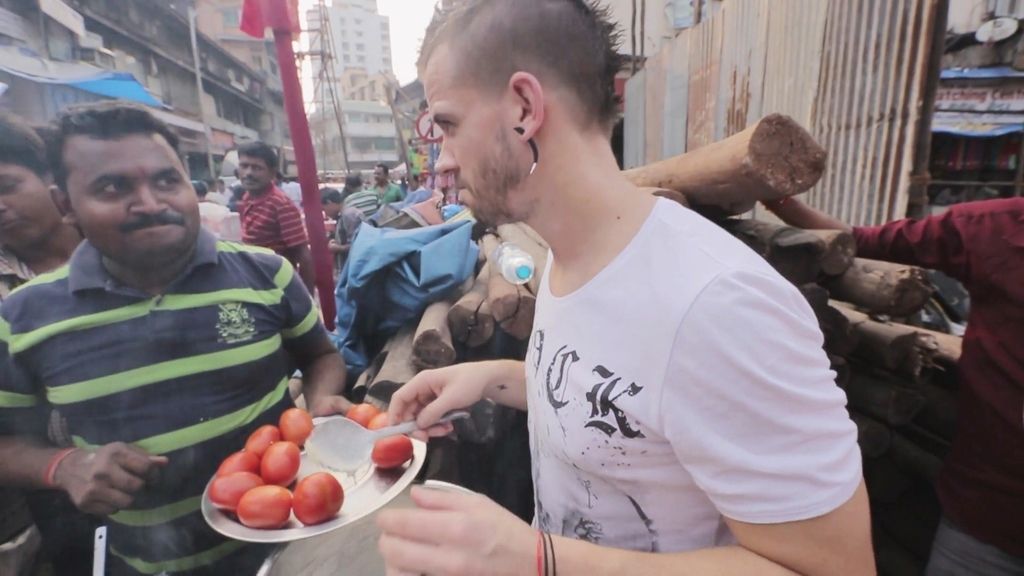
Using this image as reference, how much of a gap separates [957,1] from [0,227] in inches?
441

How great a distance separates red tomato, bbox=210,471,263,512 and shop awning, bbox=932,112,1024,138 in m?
9.93

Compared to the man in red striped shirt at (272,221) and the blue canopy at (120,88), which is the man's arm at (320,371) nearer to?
the man in red striped shirt at (272,221)

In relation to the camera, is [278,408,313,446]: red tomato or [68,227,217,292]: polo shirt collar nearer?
[68,227,217,292]: polo shirt collar

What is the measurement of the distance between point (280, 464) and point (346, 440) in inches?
7.9

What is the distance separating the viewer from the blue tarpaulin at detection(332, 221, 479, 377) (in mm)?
2629

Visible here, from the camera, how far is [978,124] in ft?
25.7

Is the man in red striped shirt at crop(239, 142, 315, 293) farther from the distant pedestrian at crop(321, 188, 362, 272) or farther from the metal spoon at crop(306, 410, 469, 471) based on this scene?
the distant pedestrian at crop(321, 188, 362, 272)

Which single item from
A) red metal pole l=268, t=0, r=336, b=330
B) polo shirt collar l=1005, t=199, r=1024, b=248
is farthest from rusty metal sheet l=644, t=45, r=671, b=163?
red metal pole l=268, t=0, r=336, b=330

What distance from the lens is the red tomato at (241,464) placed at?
1438mm

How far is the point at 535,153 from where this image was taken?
1146 millimetres

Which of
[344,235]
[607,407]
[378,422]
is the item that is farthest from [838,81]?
[344,235]

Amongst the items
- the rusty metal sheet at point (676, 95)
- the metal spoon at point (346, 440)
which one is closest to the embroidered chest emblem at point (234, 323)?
the metal spoon at point (346, 440)

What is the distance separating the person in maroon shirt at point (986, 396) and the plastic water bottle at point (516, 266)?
162 cm

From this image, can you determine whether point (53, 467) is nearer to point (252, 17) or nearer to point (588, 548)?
point (588, 548)
